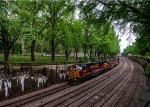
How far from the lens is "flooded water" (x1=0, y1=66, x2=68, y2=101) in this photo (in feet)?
80.8

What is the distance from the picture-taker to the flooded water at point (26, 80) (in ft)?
80.8

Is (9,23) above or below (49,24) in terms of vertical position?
below

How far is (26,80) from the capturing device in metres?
28.0

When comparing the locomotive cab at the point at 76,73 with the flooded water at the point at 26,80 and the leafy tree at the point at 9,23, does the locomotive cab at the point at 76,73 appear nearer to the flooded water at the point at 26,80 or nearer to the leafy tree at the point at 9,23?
the flooded water at the point at 26,80

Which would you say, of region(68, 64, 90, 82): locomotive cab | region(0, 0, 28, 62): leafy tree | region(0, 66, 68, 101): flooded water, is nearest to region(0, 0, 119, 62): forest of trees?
region(0, 0, 28, 62): leafy tree

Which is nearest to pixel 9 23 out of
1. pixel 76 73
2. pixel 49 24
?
pixel 76 73

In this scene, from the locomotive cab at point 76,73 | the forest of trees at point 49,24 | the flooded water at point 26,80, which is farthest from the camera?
the locomotive cab at point 76,73

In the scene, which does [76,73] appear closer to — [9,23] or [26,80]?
[26,80]

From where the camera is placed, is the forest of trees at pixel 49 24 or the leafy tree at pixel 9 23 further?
the leafy tree at pixel 9 23

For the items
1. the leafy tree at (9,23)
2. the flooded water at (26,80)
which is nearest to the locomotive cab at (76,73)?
the flooded water at (26,80)

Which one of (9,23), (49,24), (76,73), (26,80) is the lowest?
(26,80)

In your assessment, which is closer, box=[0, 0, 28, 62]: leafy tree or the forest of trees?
the forest of trees

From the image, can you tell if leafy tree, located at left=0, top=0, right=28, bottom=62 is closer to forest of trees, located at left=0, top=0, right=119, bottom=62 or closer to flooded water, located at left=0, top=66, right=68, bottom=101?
forest of trees, located at left=0, top=0, right=119, bottom=62

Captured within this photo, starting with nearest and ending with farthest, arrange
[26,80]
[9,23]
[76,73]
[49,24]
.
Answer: [26,80]
[9,23]
[76,73]
[49,24]
